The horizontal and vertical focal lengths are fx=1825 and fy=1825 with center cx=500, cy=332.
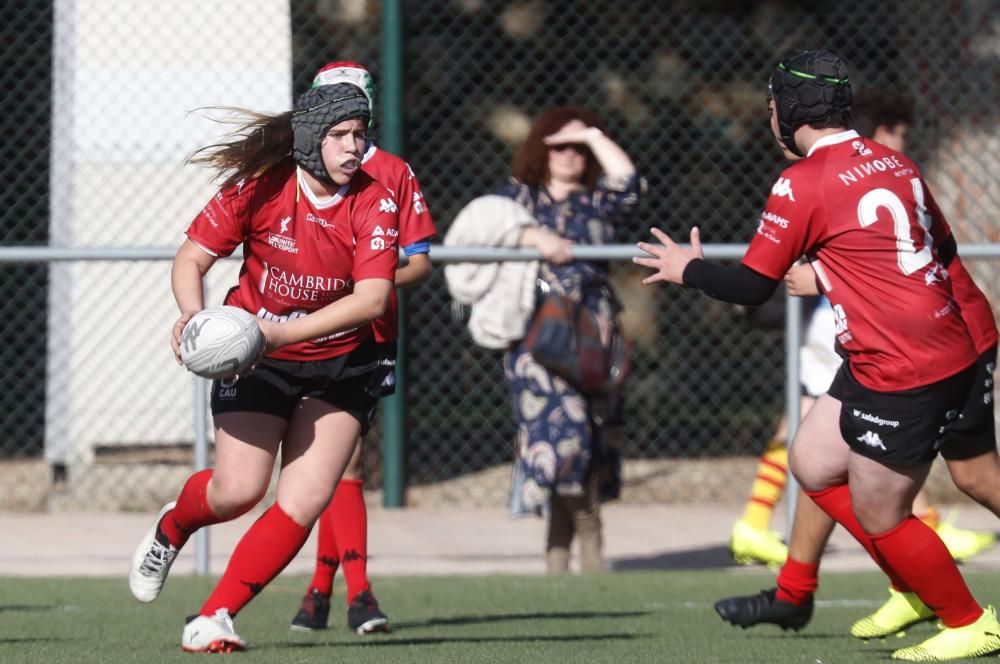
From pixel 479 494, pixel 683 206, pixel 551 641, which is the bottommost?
pixel 479 494

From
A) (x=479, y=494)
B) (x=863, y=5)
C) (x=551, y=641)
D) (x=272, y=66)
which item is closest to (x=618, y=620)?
(x=551, y=641)

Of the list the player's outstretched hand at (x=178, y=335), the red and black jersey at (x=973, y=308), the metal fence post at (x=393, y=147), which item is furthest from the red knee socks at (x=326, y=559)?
the metal fence post at (x=393, y=147)

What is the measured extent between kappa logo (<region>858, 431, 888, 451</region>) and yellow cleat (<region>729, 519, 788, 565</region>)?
3024mm

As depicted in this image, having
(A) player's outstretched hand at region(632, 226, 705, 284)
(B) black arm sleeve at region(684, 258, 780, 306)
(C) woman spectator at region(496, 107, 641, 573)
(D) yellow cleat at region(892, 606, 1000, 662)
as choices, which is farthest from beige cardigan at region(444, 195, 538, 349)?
(D) yellow cleat at region(892, 606, 1000, 662)

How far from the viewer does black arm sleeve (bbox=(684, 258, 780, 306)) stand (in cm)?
477

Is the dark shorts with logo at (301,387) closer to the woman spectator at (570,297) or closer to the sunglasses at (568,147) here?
the woman spectator at (570,297)

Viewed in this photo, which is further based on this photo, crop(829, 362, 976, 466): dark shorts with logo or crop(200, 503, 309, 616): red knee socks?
crop(200, 503, 309, 616): red knee socks

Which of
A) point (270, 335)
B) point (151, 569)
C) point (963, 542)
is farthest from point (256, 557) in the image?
point (963, 542)

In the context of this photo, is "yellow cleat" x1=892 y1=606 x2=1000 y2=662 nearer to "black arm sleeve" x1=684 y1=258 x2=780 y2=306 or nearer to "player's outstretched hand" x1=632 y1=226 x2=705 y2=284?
"black arm sleeve" x1=684 y1=258 x2=780 y2=306

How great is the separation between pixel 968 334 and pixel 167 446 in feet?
18.8

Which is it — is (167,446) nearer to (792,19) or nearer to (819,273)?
(792,19)

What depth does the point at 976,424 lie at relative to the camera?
5.01m

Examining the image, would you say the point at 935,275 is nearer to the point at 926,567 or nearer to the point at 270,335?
the point at 926,567

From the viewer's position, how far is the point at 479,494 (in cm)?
1025
